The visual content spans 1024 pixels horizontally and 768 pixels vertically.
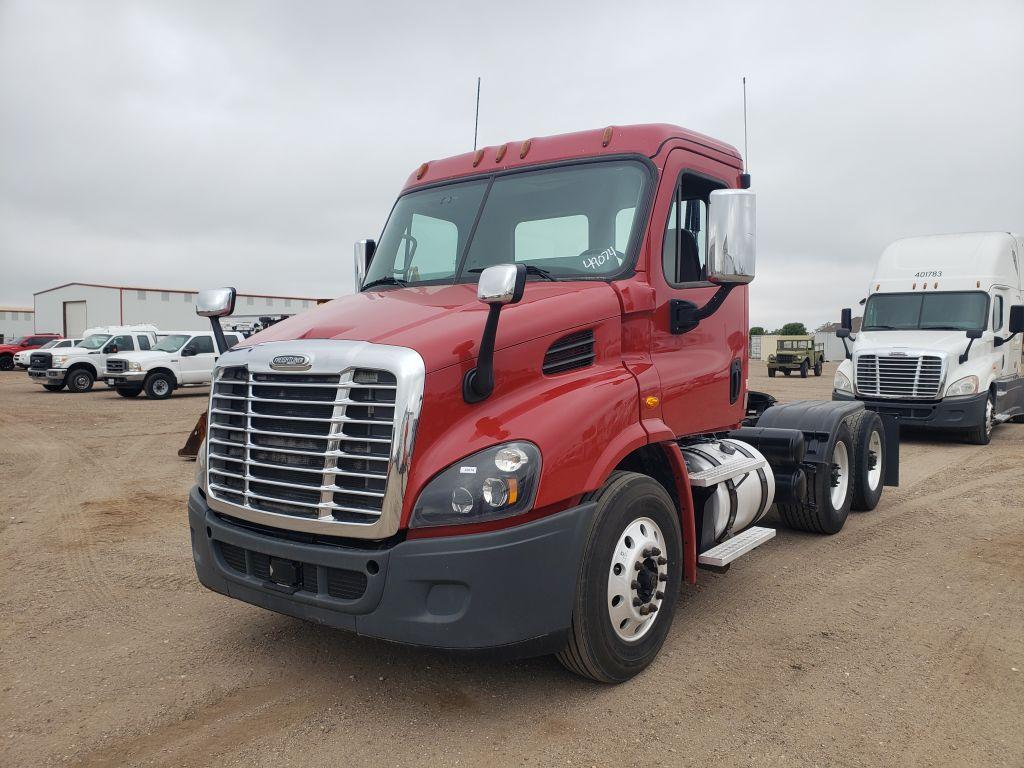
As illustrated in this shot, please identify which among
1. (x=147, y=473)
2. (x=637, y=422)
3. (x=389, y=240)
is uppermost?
(x=389, y=240)

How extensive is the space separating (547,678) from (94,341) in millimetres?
27792

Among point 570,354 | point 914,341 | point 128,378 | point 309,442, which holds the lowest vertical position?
point 128,378

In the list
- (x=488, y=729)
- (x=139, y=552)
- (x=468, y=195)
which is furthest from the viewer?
(x=139, y=552)

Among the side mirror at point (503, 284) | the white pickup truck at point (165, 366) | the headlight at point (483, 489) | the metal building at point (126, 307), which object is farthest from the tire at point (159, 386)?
the metal building at point (126, 307)

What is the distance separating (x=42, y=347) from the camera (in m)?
33.1

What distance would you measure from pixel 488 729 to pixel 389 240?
3046 mm

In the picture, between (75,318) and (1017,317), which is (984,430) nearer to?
(1017,317)

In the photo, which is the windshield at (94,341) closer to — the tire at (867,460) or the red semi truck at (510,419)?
the red semi truck at (510,419)

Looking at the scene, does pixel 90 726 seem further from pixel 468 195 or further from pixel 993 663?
pixel 993 663

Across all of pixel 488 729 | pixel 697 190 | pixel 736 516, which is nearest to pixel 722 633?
pixel 736 516

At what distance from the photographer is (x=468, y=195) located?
15.7 ft

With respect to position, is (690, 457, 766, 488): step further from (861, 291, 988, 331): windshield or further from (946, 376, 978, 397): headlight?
(861, 291, 988, 331): windshield

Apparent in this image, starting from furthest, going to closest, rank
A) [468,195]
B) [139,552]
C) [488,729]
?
[139,552], [468,195], [488,729]

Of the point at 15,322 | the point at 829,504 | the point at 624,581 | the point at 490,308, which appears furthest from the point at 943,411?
the point at 15,322
